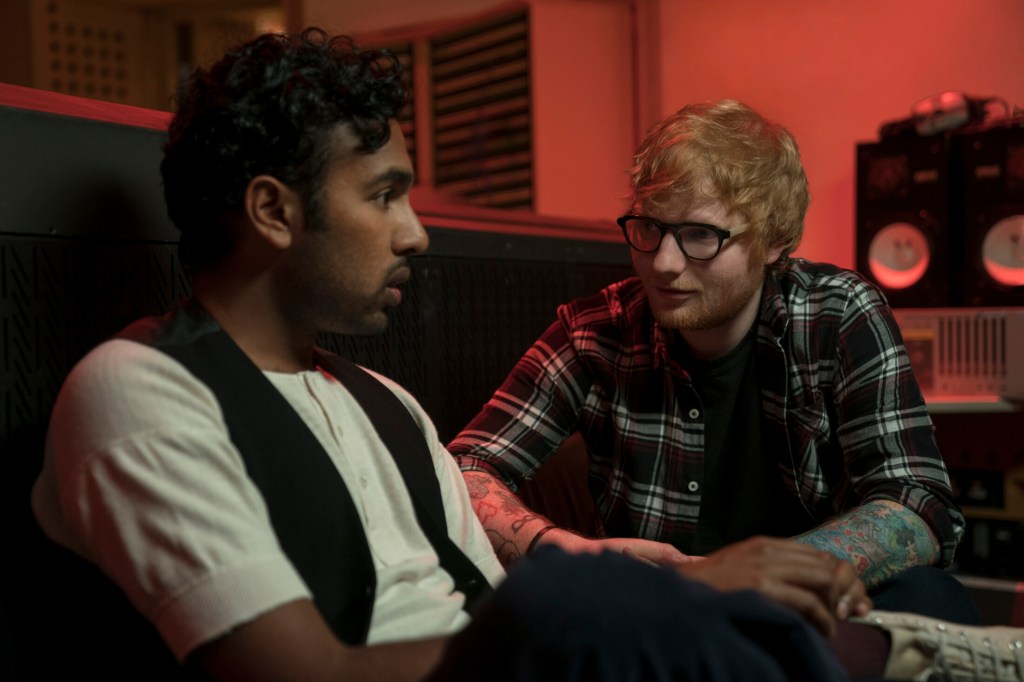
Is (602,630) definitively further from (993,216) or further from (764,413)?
(993,216)

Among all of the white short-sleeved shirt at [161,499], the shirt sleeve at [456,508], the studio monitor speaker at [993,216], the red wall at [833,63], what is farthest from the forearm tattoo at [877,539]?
the red wall at [833,63]

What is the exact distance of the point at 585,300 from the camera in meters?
1.80

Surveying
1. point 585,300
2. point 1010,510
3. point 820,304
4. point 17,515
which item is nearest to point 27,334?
point 17,515

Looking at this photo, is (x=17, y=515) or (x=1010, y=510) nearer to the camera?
(x=17, y=515)

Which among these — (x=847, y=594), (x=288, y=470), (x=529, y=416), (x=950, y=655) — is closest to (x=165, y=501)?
(x=288, y=470)

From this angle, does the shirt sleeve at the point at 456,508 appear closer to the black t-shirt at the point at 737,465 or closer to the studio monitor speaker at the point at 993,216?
the black t-shirt at the point at 737,465

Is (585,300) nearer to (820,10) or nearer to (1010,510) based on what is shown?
(1010,510)

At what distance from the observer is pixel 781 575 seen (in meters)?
0.91

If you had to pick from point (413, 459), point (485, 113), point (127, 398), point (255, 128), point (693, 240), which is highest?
point (485, 113)

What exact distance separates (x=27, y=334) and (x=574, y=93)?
309 centimetres

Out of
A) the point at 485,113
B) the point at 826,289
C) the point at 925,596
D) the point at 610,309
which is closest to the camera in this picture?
the point at 925,596

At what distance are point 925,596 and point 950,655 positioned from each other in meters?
0.33

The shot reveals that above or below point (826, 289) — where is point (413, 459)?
below

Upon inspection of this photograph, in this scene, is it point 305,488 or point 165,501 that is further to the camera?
point 305,488
